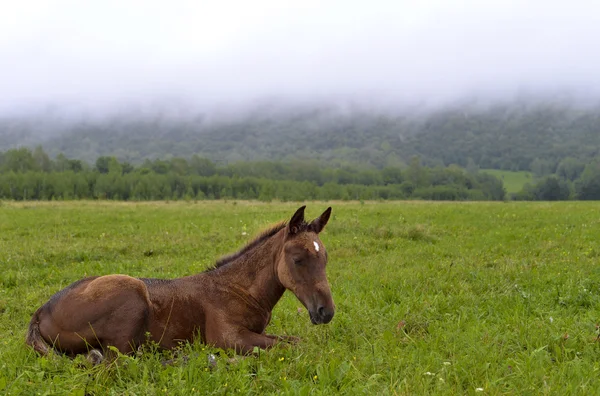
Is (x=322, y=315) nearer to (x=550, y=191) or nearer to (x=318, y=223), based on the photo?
(x=318, y=223)

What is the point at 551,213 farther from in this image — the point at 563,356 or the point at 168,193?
the point at 168,193

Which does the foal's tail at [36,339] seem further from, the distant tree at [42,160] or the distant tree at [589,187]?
the distant tree at [42,160]

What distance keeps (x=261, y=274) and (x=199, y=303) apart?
931 mm

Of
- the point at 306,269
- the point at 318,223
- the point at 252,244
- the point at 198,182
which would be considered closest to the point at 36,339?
the point at 252,244

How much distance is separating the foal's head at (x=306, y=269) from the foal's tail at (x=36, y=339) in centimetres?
297

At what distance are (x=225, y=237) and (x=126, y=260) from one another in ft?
13.7

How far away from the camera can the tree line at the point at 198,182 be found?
91438mm

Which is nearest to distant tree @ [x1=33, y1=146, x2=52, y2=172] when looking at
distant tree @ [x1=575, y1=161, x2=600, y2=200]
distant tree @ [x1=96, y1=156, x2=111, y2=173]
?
distant tree @ [x1=96, y1=156, x2=111, y2=173]

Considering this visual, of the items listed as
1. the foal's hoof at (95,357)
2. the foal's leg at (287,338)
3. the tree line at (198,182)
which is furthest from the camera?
the tree line at (198,182)

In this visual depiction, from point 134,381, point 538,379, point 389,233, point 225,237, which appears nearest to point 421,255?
point 389,233

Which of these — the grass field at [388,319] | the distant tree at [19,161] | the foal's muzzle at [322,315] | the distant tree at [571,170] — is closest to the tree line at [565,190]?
the distant tree at [571,170]

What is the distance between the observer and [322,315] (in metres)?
5.32

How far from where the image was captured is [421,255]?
42.4ft

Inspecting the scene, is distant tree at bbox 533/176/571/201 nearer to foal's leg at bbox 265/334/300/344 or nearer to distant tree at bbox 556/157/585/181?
distant tree at bbox 556/157/585/181
